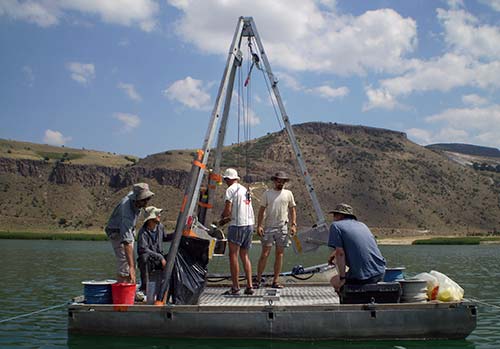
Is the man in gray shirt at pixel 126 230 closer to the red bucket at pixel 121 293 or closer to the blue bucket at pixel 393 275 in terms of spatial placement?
the red bucket at pixel 121 293

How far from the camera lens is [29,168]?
114875 millimetres

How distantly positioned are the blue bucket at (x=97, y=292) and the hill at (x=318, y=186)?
71.6 metres

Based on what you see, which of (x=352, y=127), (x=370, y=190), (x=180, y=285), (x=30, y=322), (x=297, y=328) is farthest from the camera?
(x=352, y=127)

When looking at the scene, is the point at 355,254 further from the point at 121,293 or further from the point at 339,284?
the point at 121,293

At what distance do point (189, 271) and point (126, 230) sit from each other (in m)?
1.23

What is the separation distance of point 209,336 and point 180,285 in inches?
38.3

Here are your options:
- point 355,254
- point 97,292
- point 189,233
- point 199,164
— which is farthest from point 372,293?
point 97,292

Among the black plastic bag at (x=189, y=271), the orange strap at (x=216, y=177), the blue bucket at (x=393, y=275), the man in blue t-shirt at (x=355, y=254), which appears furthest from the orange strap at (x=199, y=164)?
the blue bucket at (x=393, y=275)

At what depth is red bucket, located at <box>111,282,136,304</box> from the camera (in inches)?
332

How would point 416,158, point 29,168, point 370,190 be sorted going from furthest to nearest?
1. point 416,158
2. point 29,168
3. point 370,190

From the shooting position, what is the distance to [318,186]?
106m

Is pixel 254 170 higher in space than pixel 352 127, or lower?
lower

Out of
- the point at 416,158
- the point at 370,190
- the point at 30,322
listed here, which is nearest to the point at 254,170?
the point at 370,190

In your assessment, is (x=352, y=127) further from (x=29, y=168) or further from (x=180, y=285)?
(x=180, y=285)
